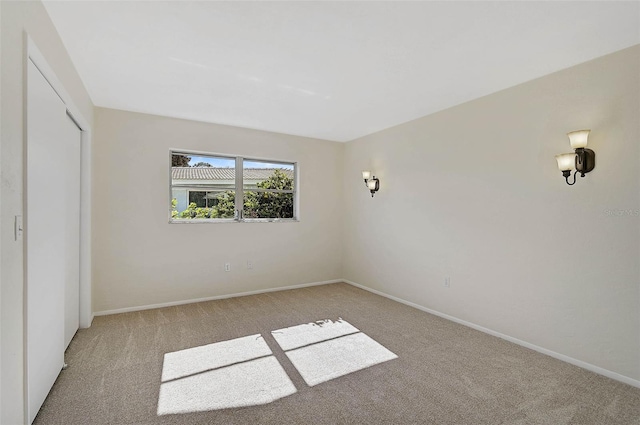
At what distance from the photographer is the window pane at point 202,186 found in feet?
13.7

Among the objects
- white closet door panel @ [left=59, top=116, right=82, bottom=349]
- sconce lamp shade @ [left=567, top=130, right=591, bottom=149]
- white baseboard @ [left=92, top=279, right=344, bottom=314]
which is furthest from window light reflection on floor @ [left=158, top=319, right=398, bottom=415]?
sconce lamp shade @ [left=567, top=130, right=591, bottom=149]

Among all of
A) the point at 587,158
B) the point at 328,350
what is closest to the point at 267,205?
the point at 328,350

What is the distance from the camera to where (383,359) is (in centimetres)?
261

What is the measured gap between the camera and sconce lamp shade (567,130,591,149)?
241 centimetres

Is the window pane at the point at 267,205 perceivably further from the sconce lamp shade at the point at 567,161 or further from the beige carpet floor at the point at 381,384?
the sconce lamp shade at the point at 567,161

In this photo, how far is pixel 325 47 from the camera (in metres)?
2.33

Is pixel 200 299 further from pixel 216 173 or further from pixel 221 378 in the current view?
pixel 221 378

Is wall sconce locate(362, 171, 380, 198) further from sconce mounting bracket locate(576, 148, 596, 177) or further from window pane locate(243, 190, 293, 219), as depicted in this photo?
sconce mounting bracket locate(576, 148, 596, 177)

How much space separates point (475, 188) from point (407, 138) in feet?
4.00

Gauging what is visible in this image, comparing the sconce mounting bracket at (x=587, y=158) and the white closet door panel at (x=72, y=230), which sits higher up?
the sconce mounting bracket at (x=587, y=158)

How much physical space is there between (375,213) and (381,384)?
9.19 feet

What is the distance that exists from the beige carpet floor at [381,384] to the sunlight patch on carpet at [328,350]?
0.08 meters

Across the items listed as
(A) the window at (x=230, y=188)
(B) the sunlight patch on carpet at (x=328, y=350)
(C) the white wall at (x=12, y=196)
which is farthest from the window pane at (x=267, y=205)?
(C) the white wall at (x=12, y=196)

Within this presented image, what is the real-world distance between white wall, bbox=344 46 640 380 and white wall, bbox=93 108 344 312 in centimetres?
149
